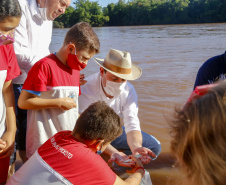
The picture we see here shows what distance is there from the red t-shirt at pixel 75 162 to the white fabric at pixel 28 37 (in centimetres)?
112

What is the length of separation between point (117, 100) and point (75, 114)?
1.97 feet

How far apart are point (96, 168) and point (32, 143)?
930 mm

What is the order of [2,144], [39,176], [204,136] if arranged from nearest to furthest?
[204,136], [39,176], [2,144]

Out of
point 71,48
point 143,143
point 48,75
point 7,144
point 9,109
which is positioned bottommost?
point 143,143

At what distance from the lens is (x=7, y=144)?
2471 millimetres

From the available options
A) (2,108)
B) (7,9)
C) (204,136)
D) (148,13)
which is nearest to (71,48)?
(7,9)

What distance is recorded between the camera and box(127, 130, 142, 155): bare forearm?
2986mm

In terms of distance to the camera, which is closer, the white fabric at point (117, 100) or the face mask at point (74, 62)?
the face mask at point (74, 62)

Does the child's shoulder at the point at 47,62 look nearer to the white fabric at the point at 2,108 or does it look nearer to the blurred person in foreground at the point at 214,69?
the white fabric at the point at 2,108

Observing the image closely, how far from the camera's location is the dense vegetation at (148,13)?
55.0 meters

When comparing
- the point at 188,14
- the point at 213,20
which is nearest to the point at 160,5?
the point at 188,14

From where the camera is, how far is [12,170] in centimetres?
269

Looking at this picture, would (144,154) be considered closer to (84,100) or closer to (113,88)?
(113,88)

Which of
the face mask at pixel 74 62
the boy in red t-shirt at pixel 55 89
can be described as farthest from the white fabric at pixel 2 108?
the face mask at pixel 74 62
